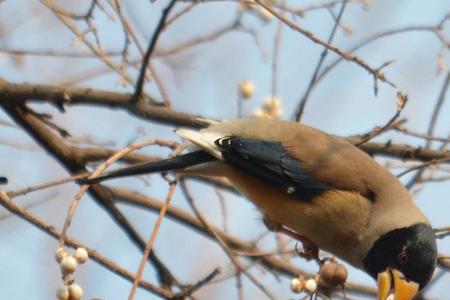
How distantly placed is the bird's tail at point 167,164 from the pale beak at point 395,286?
879 millimetres

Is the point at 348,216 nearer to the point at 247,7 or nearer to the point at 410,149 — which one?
the point at 410,149

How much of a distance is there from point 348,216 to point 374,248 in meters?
0.18

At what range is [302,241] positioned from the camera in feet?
11.7

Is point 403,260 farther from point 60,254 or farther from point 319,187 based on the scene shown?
point 60,254

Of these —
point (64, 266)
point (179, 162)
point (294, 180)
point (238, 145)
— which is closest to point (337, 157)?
point (294, 180)

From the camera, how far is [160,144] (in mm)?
3025

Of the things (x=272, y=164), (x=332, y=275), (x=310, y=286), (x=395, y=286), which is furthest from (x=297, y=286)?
(x=272, y=164)

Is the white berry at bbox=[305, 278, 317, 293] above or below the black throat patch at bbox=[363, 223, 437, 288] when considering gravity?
below

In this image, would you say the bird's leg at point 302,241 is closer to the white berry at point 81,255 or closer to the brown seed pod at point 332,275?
the brown seed pod at point 332,275

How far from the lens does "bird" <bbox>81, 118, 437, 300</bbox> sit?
339 centimetres

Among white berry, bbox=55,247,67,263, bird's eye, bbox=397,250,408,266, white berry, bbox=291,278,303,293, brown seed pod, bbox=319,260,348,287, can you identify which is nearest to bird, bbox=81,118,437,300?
bird's eye, bbox=397,250,408,266

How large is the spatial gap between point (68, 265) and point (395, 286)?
1.58 m

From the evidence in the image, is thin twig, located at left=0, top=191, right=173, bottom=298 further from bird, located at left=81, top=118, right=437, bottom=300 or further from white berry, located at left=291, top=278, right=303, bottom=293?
bird, located at left=81, top=118, right=437, bottom=300

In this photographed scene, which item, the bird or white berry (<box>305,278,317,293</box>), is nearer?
white berry (<box>305,278,317,293</box>)
